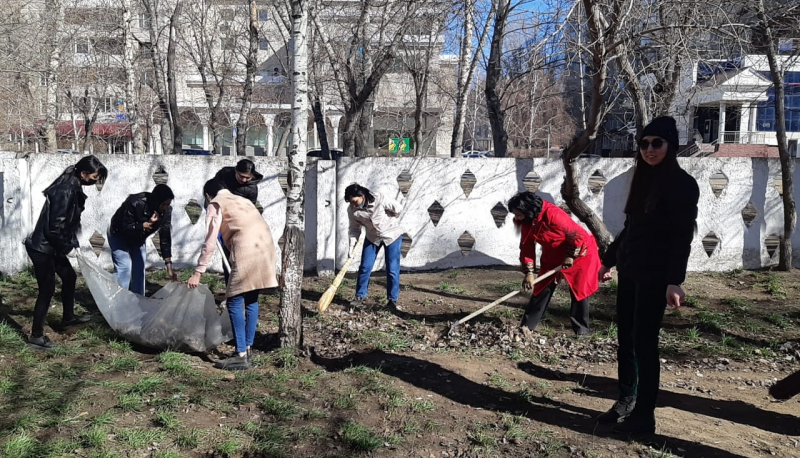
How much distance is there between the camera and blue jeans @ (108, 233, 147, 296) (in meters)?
5.73

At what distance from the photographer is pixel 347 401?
3.88 m

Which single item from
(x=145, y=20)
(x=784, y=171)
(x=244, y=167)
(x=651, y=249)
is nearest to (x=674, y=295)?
(x=651, y=249)

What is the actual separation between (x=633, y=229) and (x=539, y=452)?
1.27 metres

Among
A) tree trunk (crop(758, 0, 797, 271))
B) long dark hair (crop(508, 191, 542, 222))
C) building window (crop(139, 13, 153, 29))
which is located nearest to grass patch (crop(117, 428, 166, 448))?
long dark hair (crop(508, 191, 542, 222))

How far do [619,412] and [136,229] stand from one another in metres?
4.25

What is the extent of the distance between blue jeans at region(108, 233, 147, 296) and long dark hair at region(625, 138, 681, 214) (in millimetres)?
4346

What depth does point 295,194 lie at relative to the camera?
4727 millimetres

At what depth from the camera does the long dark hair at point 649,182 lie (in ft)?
10.7

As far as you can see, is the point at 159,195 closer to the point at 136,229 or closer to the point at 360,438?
the point at 136,229

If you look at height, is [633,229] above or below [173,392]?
above

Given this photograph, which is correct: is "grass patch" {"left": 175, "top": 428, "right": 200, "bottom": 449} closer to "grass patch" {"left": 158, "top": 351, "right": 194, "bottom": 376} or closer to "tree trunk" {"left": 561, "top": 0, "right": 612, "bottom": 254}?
"grass patch" {"left": 158, "top": 351, "right": 194, "bottom": 376}

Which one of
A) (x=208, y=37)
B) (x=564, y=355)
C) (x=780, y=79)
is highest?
(x=208, y=37)

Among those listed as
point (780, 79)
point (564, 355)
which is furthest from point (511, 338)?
point (780, 79)

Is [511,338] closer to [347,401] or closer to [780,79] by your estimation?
[347,401]
